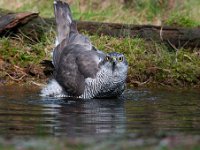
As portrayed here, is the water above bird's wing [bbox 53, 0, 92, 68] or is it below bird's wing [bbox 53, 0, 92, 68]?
below

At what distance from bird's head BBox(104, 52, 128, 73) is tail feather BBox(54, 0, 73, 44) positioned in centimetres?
203

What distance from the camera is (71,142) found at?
7.12 metres

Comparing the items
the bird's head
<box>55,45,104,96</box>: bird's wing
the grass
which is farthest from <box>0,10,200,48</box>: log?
the bird's head

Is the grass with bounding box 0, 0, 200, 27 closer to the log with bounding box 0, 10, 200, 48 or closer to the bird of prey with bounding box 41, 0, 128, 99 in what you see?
the log with bounding box 0, 10, 200, 48

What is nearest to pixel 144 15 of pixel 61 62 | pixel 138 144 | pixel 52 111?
pixel 61 62

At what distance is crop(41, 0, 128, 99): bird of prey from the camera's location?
1176cm

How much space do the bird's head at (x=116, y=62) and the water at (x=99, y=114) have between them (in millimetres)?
511

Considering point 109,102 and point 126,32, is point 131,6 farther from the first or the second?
point 109,102

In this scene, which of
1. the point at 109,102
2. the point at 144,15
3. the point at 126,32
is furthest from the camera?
the point at 144,15

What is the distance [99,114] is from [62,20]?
4.02m

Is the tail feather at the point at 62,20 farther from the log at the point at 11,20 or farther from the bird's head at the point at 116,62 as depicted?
the bird's head at the point at 116,62

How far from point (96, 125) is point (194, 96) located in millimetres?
3832

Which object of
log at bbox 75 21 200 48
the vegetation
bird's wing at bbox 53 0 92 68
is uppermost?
bird's wing at bbox 53 0 92 68

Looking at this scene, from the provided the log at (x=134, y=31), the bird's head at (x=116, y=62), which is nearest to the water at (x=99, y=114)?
the bird's head at (x=116, y=62)
